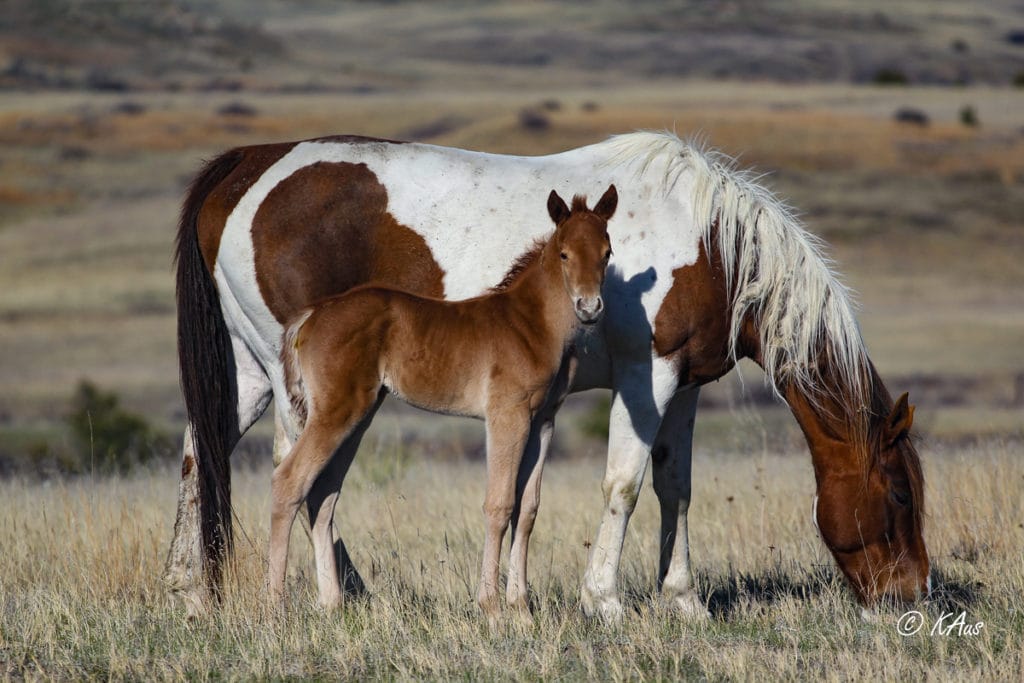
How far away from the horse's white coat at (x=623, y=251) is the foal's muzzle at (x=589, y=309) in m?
0.80

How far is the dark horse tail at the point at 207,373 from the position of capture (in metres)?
6.73

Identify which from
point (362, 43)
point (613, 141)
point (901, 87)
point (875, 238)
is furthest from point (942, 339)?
point (362, 43)

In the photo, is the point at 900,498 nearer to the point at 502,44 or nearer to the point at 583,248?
the point at 583,248

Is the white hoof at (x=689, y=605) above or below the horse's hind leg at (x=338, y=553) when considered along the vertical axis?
below

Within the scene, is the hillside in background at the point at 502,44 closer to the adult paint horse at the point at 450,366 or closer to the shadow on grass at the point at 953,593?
the adult paint horse at the point at 450,366

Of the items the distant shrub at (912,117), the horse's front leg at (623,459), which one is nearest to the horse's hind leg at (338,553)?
the horse's front leg at (623,459)

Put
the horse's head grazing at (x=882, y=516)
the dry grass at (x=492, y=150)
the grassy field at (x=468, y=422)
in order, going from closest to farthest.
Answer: the grassy field at (x=468, y=422) → the horse's head grazing at (x=882, y=516) → the dry grass at (x=492, y=150)

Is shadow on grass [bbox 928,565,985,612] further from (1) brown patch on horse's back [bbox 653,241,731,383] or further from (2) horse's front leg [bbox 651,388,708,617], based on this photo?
(1) brown patch on horse's back [bbox 653,241,731,383]

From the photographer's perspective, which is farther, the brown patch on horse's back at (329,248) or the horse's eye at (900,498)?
the brown patch on horse's back at (329,248)

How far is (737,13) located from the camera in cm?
11188

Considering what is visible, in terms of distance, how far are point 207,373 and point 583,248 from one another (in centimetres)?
232

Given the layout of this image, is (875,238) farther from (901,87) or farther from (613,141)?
(901,87)

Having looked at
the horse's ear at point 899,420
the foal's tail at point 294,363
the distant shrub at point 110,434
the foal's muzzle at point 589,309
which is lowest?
the distant shrub at point 110,434

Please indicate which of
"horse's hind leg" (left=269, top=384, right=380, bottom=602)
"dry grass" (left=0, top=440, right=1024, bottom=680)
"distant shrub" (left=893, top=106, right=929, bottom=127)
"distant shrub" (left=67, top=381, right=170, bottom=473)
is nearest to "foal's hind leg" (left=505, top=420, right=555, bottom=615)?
"dry grass" (left=0, top=440, right=1024, bottom=680)
